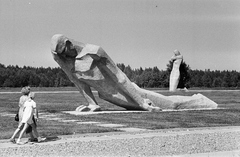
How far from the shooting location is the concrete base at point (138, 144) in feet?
32.4

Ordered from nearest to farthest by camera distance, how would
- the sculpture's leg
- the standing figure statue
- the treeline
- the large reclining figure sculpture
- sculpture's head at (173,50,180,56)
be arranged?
1. the large reclining figure sculpture
2. the sculpture's leg
3. the standing figure statue
4. sculpture's head at (173,50,180,56)
5. the treeline

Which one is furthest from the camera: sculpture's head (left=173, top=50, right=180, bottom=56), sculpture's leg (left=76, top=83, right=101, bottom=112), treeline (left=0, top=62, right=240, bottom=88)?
treeline (left=0, top=62, right=240, bottom=88)

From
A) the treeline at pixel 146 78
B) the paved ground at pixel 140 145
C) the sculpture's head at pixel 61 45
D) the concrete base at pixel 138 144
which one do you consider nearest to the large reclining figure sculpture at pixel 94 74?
the sculpture's head at pixel 61 45

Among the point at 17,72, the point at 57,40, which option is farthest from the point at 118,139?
the point at 17,72

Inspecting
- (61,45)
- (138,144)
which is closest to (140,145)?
(138,144)

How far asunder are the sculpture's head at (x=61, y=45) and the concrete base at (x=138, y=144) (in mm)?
6937

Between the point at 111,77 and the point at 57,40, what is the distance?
2.77m

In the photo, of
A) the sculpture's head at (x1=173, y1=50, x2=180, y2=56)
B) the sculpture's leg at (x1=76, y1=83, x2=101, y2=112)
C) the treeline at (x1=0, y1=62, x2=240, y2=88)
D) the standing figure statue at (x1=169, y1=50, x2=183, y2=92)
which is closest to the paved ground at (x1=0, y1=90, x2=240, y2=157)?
the sculpture's leg at (x1=76, y1=83, x2=101, y2=112)

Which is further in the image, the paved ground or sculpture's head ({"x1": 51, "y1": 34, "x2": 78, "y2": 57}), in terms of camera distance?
sculpture's head ({"x1": 51, "y1": 34, "x2": 78, "y2": 57})

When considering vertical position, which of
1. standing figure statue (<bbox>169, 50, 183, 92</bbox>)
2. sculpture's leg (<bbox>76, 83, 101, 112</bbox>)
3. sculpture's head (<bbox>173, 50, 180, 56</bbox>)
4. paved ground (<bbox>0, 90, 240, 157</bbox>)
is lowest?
paved ground (<bbox>0, 90, 240, 157</bbox>)

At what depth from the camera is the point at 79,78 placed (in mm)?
18906

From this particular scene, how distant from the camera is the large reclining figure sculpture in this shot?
→ 18516 millimetres

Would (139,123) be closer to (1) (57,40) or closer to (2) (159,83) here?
(1) (57,40)

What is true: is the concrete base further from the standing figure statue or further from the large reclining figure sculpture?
the standing figure statue
